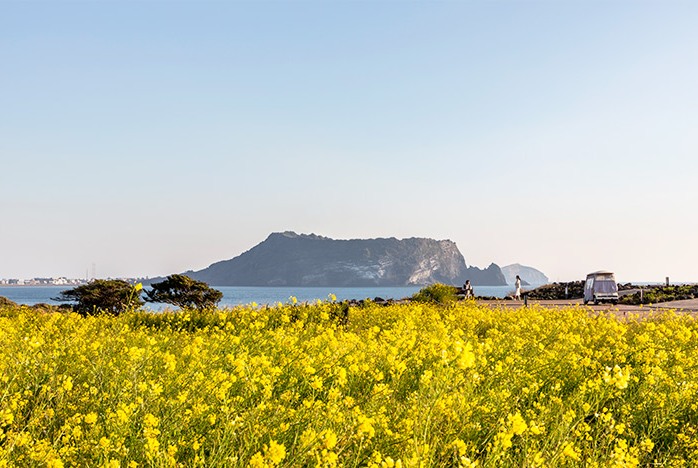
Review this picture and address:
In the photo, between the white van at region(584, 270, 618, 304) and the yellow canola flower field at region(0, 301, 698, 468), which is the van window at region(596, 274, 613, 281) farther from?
the yellow canola flower field at region(0, 301, 698, 468)

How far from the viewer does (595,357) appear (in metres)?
5.93

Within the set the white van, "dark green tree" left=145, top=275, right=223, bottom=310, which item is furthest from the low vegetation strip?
"dark green tree" left=145, top=275, right=223, bottom=310

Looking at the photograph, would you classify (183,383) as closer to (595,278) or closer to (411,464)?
(411,464)

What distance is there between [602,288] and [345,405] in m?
23.2

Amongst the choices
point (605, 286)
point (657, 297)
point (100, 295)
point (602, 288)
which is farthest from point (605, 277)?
point (100, 295)

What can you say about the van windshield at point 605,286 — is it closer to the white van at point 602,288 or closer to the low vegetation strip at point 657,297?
the white van at point 602,288

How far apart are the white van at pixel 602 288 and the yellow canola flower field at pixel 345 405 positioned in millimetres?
17827

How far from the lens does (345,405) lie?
344cm

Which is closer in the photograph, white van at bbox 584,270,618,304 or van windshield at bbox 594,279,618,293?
white van at bbox 584,270,618,304

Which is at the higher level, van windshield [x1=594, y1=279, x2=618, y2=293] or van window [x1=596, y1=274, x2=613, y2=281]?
van window [x1=596, y1=274, x2=613, y2=281]

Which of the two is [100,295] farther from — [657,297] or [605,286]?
[657,297]

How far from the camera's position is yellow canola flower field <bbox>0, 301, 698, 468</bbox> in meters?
2.77

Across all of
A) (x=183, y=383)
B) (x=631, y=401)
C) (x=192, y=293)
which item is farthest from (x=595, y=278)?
(x=183, y=383)

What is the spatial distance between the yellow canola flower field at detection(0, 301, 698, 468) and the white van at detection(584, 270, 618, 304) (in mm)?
17827
